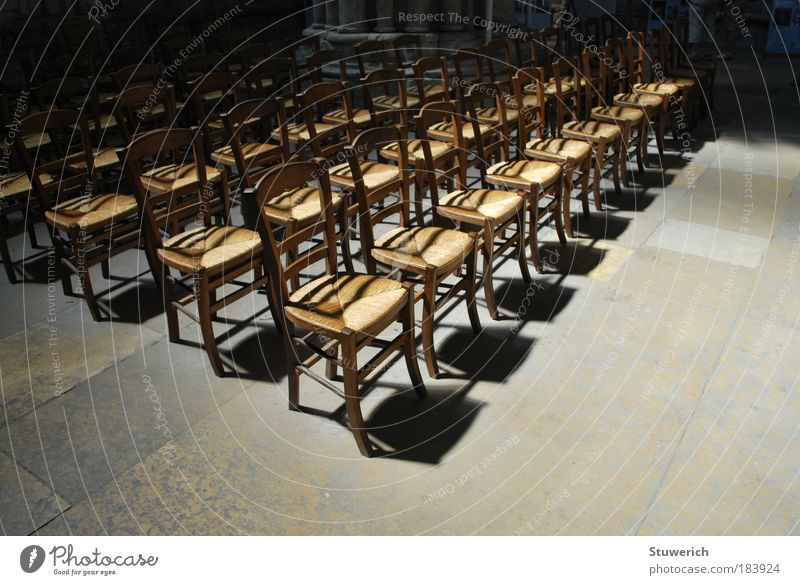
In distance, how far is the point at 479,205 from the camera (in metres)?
3.70

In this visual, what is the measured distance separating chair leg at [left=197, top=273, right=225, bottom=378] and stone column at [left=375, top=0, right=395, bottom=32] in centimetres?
476

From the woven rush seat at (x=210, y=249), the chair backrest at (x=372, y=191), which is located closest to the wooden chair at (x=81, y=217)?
the woven rush seat at (x=210, y=249)

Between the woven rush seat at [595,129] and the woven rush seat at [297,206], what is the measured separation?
6.50ft

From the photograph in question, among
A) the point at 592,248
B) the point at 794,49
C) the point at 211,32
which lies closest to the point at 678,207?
the point at 592,248

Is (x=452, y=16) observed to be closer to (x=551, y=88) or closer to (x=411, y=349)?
(x=551, y=88)

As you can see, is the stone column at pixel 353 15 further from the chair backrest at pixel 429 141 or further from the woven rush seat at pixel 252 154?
the chair backrest at pixel 429 141

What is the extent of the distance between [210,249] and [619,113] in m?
3.51

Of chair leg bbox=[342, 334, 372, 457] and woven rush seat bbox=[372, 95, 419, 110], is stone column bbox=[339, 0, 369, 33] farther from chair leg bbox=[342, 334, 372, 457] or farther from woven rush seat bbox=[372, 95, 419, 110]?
chair leg bbox=[342, 334, 372, 457]

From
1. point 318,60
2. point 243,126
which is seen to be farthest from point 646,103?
point 243,126

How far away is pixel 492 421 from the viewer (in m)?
2.83

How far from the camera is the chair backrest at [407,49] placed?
21.1ft

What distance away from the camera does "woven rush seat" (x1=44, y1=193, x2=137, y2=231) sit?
3.60 metres

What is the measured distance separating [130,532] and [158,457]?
38 cm

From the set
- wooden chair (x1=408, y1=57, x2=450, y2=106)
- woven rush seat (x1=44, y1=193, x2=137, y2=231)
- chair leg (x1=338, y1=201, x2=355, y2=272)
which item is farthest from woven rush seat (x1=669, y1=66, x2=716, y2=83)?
woven rush seat (x1=44, y1=193, x2=137, y2=231)
